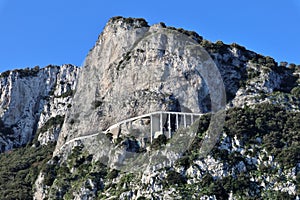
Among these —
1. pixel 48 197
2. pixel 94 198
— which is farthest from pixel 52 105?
pixel 94 198

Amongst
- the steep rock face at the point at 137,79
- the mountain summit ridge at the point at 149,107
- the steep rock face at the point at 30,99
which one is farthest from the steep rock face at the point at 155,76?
the steep rock face at the point at 30,99

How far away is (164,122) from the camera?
254 feet

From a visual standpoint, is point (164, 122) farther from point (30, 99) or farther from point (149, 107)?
point (30, 99)

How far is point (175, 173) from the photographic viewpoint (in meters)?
66.9

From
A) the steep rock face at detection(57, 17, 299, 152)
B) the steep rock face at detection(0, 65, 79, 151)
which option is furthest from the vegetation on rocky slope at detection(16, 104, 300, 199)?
Result: the steep rock face at detection(0, 65, 79, 151)

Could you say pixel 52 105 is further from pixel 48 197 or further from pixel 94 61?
pixel 48 197

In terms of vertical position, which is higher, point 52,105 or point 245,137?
point 52,105

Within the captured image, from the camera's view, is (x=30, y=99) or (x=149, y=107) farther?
(x=30, y=99)

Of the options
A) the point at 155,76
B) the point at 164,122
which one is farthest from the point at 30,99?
the point at 164,122

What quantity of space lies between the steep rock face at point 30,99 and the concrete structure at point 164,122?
95.3ft

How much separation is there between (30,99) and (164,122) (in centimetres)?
4436

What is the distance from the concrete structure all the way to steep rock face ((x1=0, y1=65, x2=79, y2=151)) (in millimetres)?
29034

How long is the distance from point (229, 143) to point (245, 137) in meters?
2.30

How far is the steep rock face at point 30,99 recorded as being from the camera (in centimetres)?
11100
